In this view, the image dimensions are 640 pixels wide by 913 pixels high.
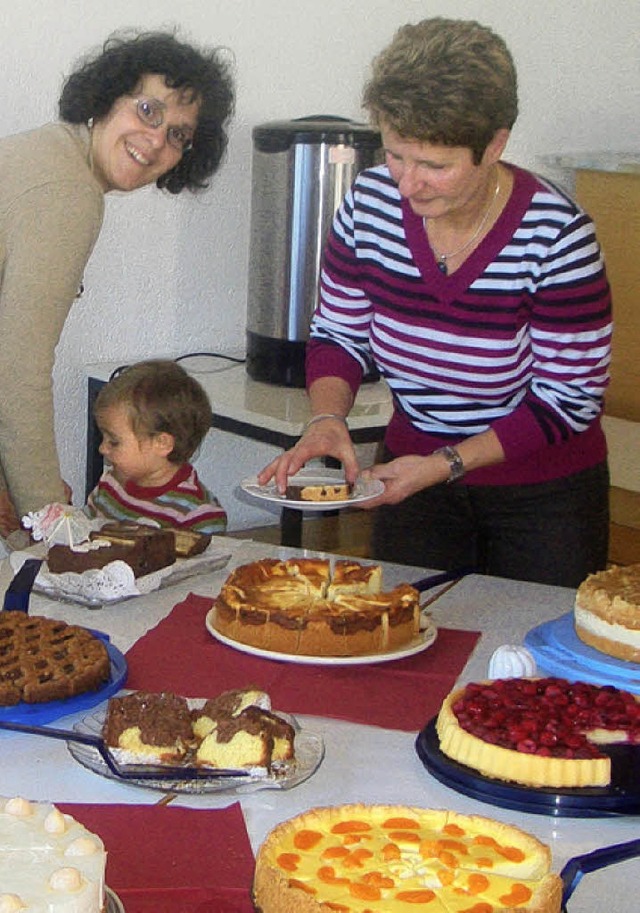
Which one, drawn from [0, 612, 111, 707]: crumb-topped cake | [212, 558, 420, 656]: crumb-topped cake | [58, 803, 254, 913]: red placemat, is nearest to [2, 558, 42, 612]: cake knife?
[0, 612, 111, 707]: crumb-topped cake

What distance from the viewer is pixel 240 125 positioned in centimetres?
347

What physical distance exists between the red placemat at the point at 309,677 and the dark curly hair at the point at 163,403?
945 millimetres

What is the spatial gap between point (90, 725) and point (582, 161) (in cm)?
295

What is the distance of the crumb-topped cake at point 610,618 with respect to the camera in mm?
1569

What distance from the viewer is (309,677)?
1603mm

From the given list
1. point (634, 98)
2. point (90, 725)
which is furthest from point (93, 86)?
point (634, 98)

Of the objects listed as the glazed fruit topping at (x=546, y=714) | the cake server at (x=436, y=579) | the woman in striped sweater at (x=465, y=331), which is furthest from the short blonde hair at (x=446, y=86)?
the glazed fruit topping at (x=546, y=714)

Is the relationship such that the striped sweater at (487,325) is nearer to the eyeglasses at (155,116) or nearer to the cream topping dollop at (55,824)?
the eyeglasses at (155,116)

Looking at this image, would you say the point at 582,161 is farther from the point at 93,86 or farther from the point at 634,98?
the point at 93,86

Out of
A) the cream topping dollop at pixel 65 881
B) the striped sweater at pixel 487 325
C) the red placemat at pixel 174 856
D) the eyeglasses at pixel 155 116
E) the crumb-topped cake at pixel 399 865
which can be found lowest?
the red placemat at pixel 174 856

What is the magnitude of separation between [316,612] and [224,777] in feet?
1.26

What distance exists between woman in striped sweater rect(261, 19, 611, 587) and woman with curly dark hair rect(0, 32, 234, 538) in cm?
42

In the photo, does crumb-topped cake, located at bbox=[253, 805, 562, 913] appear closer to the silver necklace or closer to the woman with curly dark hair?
the silver necklace

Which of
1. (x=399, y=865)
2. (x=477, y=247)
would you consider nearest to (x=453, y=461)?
(x=477, y=247)
